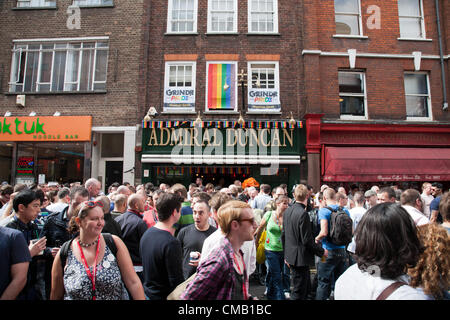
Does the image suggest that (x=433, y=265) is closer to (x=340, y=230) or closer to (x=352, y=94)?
(x=340, y=230)

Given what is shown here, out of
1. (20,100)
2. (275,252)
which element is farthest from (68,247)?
(20,100)

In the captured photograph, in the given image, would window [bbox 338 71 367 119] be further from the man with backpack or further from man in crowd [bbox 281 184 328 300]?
man in crowd [bbox 281 184 328 300]

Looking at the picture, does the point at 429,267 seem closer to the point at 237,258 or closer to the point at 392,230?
the point at 392,230

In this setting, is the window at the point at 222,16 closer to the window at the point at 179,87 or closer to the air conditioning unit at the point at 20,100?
the window at the point at 179,87

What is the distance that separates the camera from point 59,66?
12.5 m

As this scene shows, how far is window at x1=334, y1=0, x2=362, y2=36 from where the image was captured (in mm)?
12336

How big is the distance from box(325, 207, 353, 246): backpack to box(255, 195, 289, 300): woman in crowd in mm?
857

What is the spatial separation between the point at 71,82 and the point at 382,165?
14043 mm

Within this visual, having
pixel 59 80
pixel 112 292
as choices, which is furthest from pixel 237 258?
pixel 59 80

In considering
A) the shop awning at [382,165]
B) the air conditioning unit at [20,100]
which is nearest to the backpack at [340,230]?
the shop awning at [382,165]

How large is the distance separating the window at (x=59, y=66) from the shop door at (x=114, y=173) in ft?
11.6

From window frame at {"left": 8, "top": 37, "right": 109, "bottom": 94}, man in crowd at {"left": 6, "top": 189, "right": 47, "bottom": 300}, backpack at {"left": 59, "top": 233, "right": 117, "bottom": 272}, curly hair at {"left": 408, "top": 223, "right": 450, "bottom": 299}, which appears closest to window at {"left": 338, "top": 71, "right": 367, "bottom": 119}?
window frame at {"left": 8, "top": 37, "right": 109, "bottom": 94}

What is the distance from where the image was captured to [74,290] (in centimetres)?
220

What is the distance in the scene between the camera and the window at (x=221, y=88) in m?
11.9
